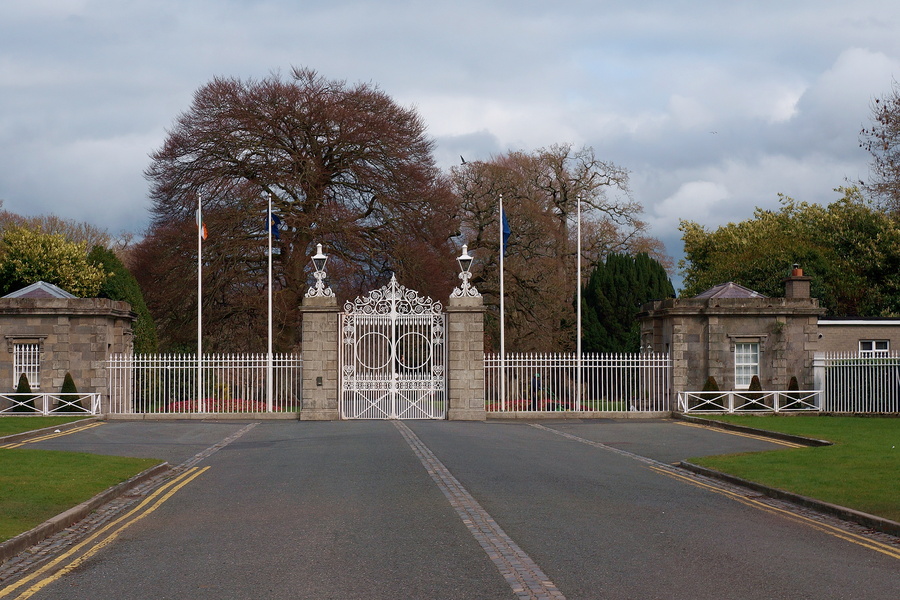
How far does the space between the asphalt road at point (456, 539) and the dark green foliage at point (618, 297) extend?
31258mm

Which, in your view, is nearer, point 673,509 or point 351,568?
point 351,568

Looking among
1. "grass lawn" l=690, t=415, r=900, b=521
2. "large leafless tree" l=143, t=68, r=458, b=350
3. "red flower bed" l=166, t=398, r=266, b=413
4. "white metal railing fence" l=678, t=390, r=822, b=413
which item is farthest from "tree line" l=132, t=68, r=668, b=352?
"grass lawn" l=690, t=415, r=900, b=521

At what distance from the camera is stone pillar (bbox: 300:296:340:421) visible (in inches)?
1140

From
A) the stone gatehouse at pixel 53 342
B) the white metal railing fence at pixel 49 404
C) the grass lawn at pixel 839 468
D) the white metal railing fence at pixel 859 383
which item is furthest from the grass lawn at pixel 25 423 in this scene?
the white metal railing fence at pixel 859 383

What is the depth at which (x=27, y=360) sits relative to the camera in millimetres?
30188

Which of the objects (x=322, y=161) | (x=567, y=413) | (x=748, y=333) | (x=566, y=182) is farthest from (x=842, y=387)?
(x=566, y=182)

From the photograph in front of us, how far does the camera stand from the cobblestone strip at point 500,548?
23.6 feet

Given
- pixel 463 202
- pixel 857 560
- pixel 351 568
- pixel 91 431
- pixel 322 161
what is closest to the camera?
pixel 351 568

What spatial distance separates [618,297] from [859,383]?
752 inches

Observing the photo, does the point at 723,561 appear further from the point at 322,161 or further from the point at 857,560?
the point at 322,161

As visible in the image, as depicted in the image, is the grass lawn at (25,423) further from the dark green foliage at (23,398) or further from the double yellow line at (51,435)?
the dark green foliage at (23,398)

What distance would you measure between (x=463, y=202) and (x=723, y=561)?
4237 centimetres

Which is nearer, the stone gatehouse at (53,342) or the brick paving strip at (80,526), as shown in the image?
the brick paving strip at (80,526)

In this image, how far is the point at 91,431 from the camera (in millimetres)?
24219
